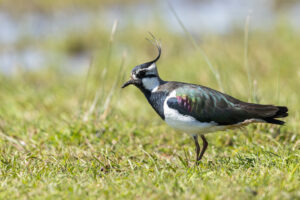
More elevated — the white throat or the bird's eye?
the bird's eye

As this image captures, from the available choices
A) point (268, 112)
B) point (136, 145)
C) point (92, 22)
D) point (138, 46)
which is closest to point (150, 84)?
point (136, 145)

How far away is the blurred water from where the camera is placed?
9477 mm

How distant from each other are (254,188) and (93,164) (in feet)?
4.50

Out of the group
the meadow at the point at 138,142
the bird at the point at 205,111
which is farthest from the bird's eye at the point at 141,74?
the meadow at the point at 138,142

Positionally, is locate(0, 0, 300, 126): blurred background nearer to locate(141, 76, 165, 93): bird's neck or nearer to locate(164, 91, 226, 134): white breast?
locate(141, 76, 165, 93): bird's neck

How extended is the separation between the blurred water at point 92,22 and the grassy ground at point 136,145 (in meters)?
1.43

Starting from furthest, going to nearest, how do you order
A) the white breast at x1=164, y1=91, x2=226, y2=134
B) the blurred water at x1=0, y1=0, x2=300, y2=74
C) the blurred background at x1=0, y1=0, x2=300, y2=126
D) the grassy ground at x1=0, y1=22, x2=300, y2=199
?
1. the blurred water at x1=0, y1=0, x2=300, y2=74
2. the blurred background at x1=0, y1=0, x2=300, y2=126
3. the white breast at x1=164, y1=91, x2=226, y2=134
4. the grassy ground at x1=0, y1=22, x2=300, y2=199

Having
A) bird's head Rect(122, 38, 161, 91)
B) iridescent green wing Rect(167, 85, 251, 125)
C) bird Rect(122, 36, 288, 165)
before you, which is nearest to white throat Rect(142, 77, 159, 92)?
bird's head Rect(122, 38, 161, 91)

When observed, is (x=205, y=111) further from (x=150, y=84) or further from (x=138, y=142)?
(x=138, y=142)

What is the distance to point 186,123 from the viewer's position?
3695 millimetres

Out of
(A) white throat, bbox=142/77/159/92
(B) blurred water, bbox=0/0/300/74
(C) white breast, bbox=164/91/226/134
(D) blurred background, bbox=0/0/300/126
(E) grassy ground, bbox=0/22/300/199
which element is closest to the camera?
(E) grassy ground, bbox=0/22/300/199

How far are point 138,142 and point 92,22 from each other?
22.6 feet

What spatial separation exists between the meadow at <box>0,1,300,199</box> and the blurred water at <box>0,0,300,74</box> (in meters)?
0.98

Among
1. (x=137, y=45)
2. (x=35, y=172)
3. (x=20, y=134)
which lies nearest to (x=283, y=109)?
(x=35, y=172)
